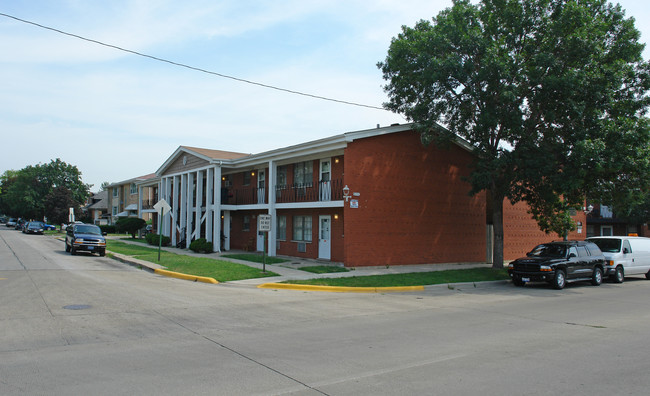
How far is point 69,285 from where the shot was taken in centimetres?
1334

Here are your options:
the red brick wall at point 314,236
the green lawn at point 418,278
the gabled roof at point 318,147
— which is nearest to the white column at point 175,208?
the gabled roof at point 318,147

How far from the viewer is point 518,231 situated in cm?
2781

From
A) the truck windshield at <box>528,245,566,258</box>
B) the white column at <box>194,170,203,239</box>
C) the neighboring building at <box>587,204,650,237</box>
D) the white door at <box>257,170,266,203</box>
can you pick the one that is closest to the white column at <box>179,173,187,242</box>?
the white column at <box>194,170,203,239</box>

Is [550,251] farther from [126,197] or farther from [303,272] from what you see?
[126,197]

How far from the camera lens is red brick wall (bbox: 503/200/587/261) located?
27.1 metres

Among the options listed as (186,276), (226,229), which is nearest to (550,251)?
(186,276)

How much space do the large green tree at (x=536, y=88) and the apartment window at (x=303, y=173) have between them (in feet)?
20.7

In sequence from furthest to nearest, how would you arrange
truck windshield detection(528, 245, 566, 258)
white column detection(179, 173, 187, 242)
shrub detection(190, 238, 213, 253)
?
white column detection(179, 173, 187, 242), shrub detection(190, 238, 213, 253), truck windshield detection(528, 245, 566, 258)

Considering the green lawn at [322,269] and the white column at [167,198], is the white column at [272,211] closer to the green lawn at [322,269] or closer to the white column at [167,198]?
the green lawn at [322,269]

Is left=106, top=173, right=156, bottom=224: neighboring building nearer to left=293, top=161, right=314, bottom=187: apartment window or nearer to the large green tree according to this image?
left=293, top=161, right=314, bottom=187: apartment window

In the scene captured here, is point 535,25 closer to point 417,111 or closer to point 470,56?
point 470,56

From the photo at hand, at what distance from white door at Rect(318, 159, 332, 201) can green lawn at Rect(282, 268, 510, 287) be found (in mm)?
5774

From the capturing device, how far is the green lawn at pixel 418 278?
15.2 metres

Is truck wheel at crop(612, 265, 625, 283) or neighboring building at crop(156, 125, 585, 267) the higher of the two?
neighboring building at crop(156, 125, 585, 267)
